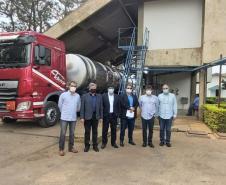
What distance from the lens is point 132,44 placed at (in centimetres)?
1463

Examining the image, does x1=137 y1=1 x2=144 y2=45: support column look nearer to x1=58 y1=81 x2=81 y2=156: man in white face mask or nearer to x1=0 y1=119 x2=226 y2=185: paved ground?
x1=0 y1=119 x2=226 y2=185: paved ground

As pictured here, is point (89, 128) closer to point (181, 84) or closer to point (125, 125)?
point (125, 125)

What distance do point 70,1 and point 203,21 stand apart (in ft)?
77.6

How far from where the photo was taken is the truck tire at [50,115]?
11899mm

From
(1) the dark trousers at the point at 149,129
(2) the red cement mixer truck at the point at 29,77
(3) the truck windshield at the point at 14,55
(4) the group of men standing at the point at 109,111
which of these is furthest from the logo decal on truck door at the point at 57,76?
(1) the dark trousers at the point at 149,129

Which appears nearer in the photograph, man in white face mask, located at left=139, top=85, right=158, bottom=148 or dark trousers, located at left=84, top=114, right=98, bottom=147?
dark trousers, located at left=84, top=114, right=98, bottom=147

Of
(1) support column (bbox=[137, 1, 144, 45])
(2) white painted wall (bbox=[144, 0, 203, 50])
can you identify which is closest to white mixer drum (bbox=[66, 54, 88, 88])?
(1) support column (bbox=[137, 1, 144, 45])

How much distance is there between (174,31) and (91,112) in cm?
795

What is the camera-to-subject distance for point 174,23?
14727 mm

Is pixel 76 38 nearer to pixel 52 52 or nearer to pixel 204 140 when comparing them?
pixel 52 52

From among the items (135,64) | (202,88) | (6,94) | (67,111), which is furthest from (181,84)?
(67,111)

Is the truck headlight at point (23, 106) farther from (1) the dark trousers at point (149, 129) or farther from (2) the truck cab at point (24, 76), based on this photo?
(1) the dark trousers at point (149, 129)

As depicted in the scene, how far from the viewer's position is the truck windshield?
36.0 ft

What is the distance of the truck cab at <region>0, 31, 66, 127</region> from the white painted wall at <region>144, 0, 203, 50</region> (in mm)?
5415
